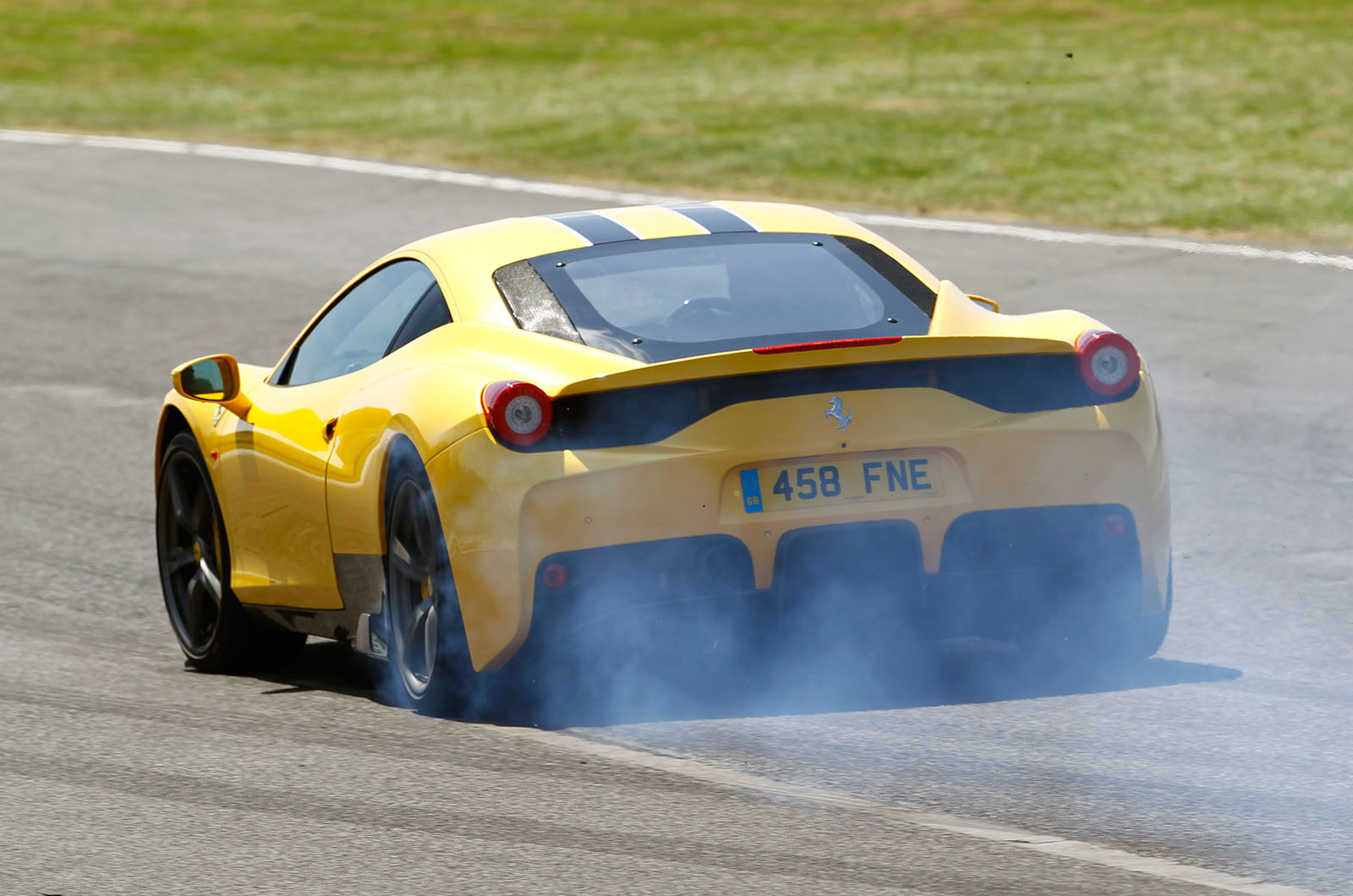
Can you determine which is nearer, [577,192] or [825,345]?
[825,345]

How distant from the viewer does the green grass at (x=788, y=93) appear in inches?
703

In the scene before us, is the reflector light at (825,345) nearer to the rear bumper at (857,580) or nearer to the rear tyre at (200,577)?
the rear bumper at (857,580)

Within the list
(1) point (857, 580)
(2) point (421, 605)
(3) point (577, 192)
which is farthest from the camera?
(3) point (577, 192)

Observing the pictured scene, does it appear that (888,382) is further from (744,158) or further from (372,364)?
(744,158)

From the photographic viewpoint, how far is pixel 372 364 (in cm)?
668

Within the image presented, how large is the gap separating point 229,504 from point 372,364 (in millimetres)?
940

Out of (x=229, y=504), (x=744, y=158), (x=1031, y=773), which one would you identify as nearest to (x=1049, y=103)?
(x=744, y=158)

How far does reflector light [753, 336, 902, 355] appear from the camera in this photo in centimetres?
561

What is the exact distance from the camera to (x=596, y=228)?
6656mm

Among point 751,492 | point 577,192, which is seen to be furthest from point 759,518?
point 577,192

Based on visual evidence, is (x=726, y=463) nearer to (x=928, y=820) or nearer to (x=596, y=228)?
(x=928, y=820)

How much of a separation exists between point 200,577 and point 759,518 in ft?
8.96

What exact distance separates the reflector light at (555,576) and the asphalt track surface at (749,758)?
0.42m

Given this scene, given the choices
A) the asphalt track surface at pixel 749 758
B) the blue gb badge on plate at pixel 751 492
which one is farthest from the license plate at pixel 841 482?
the asphalt track surface at pixel 749 758
